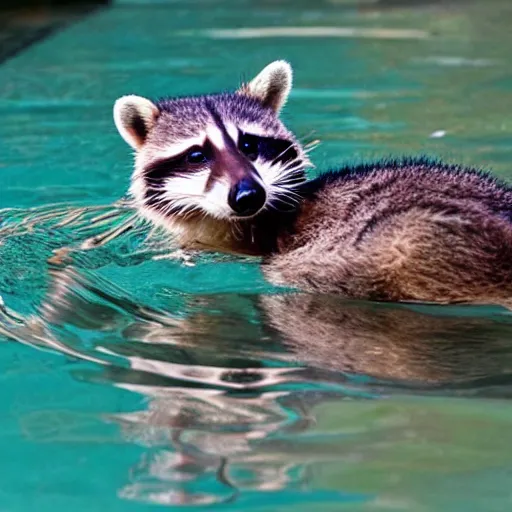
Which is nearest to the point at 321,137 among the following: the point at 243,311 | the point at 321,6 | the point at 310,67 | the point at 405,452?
the point at 310,67

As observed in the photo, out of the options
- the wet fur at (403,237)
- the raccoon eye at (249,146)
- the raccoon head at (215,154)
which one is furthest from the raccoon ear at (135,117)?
the wet fur at (403,237)

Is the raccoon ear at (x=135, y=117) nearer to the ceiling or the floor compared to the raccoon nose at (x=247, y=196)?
nearer to the ceiling

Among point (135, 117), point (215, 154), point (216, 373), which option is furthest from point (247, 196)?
point (135, 117)

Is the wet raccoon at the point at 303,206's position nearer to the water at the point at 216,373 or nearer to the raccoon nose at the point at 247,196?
the raccoon nose at the point at 247,196

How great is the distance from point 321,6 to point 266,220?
30.6 feet

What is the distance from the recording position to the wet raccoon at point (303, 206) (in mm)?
3912

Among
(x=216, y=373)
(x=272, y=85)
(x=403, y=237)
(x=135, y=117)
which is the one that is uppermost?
(x=272, y=85)

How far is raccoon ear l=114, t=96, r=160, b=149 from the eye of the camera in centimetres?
461

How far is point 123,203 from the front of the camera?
571cm

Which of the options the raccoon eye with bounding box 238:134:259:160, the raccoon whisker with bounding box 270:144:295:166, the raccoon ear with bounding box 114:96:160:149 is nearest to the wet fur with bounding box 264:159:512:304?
the raccoon whisker with bounding box 270:144:295:166

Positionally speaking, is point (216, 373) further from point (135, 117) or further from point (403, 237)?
point (135, 117)

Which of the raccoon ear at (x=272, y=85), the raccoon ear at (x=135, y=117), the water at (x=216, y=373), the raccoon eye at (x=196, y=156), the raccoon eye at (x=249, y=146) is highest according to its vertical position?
the raccoon ear at (x=272, y=85)

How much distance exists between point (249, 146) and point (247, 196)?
0.38 m

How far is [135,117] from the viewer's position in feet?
15.3
